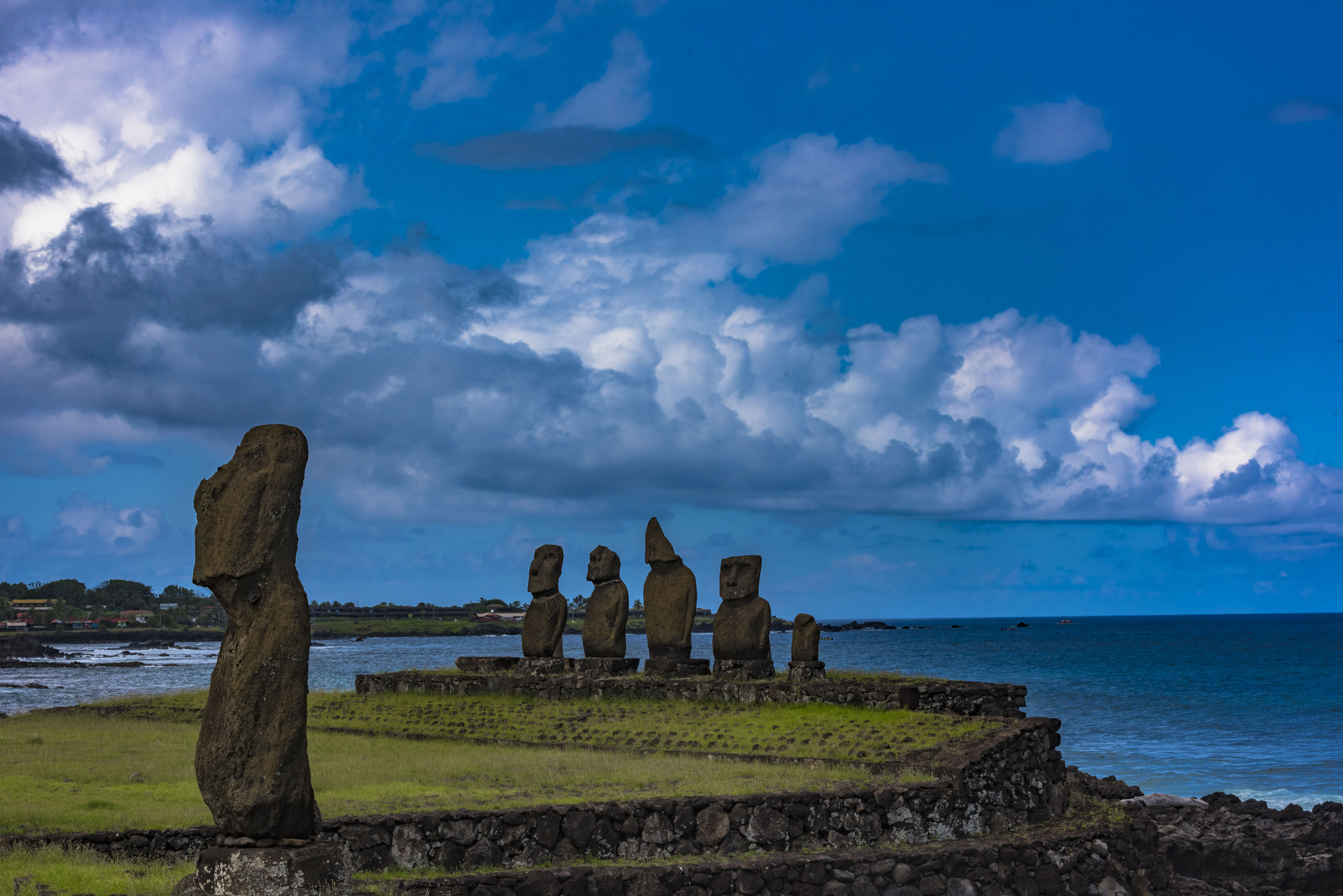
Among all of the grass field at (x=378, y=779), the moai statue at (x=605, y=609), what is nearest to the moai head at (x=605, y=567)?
the moai statue at (x=605, y=609)

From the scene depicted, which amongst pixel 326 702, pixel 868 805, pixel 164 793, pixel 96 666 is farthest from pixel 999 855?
pixel 96 666

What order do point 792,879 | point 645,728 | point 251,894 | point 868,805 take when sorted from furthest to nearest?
point 645,728 < point 868,805 < point 792,879 < point 251,894

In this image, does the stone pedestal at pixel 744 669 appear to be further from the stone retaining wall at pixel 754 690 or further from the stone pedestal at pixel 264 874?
the stone pedestal at pixel 264 874

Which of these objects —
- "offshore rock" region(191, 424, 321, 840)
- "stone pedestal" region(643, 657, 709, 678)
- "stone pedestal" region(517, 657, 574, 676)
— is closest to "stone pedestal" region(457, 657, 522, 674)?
"stone pedestal" region(517, 657, 574, 676)

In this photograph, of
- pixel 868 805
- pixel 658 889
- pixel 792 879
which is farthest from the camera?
pixel 868 805

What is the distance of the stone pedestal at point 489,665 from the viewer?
26.0 metres

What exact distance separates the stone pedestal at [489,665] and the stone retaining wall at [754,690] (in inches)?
15.1

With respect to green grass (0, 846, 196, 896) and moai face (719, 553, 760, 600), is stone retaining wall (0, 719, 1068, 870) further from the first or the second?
moai face (719, 553, 760, 600)

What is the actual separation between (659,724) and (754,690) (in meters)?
1.94

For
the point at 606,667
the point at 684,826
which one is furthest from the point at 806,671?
the point at 684,826

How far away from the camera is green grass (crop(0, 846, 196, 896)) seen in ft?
29.6

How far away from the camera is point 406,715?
23.9 meters

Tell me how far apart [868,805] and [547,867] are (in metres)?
4.07

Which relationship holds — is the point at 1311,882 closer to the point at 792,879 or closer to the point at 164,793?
the point at 792,879
